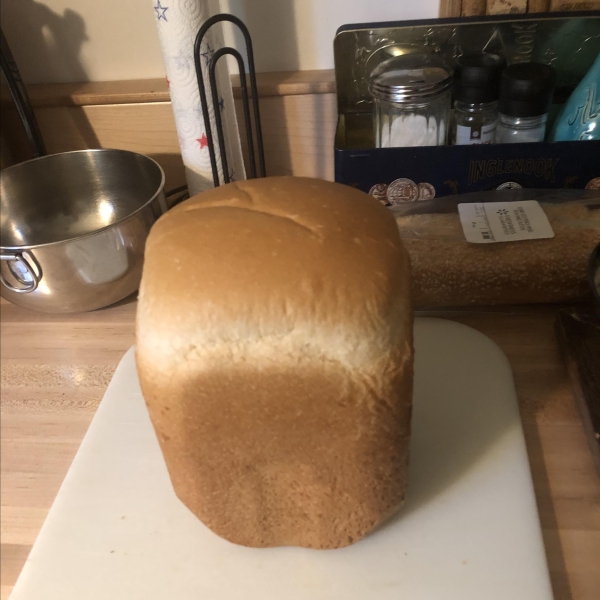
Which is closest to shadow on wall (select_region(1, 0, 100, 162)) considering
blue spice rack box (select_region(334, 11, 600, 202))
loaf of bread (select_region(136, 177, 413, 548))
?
blue spice rack box (select_region(334, 11, 600, 202))

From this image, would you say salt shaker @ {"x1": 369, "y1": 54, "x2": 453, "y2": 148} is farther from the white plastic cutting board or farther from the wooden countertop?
the white plastic cutting board

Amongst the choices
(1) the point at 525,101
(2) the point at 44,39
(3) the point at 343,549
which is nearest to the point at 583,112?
(1) the point at 525,101

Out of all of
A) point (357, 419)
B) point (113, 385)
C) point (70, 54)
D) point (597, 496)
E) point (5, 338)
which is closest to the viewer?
point (357, 419)

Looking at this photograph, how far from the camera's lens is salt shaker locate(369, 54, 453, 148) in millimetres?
745

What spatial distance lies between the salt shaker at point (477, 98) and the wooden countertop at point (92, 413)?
0.86ft

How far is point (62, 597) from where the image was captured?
20.7 inches

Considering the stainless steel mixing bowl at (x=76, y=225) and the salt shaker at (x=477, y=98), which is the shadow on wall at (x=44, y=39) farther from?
the salt shaker at (x=477, y=98)

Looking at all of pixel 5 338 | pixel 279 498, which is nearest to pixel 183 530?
pixel 279 498

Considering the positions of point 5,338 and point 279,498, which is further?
point 5,338

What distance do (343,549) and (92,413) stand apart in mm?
383

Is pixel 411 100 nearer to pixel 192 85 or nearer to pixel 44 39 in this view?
pixel 192 85

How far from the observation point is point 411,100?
0.75m

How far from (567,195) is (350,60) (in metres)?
0.40

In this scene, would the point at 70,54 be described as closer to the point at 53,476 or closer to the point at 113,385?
the point at 113,385
